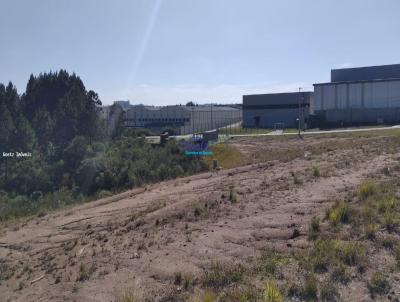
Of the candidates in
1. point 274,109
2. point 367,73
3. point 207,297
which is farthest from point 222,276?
point 367,73

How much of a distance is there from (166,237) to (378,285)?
637 cm

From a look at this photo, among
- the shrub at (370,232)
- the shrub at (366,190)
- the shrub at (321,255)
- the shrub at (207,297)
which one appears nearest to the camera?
the shrub at (207,297)

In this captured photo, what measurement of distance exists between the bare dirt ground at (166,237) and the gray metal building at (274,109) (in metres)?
52.1

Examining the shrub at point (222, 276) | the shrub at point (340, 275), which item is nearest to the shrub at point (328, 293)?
the shrub at point (340, 275)

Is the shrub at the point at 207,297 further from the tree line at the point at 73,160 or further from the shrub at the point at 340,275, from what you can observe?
the tree line at the point at 73,160

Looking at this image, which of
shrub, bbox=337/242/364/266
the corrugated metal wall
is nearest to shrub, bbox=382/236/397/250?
shrub, bbox=337/242/364/266

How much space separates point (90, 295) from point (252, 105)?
7063 cm

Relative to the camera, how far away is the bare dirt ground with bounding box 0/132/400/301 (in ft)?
33.1

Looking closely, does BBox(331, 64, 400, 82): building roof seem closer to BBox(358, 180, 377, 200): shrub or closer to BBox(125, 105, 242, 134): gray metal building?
BBox(125, 105, 242, 134): gray metal building

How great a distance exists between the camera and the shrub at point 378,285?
7594mm

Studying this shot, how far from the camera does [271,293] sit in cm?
752

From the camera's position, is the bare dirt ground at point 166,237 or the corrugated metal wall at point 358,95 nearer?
the bare dirt ground at point 166,237

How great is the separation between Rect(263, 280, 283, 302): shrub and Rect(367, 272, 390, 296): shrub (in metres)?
1.56

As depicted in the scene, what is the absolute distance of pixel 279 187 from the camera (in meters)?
16.8
